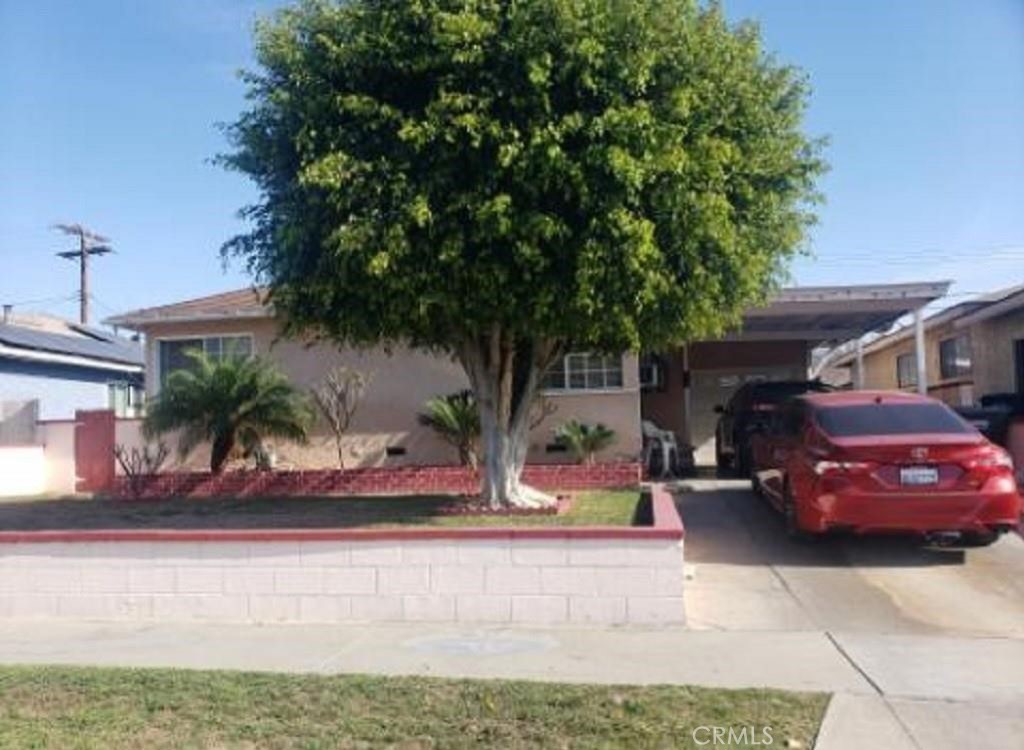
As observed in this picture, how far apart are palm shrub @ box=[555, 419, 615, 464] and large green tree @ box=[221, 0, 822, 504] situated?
19.3 ft

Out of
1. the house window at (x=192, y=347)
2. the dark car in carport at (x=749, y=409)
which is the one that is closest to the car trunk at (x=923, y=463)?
the dark car in carport at (x=749, y=409)

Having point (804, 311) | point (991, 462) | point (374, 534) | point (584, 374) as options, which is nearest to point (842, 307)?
point (804, 311)

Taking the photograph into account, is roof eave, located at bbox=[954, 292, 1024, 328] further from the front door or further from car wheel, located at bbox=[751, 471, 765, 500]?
the front door

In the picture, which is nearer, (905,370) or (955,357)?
(955,357)

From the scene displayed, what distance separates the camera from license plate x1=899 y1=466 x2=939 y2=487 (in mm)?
10070

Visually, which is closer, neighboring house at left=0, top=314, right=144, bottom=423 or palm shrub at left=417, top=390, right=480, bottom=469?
palm shrub at left=417, top=390, right=480, bottom=469

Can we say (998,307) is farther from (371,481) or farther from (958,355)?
(371,481)

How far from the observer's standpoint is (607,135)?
30.7 ft

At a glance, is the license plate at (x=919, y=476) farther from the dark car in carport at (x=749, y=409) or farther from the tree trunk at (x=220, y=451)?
the tree trunk at (x=220, y=451)

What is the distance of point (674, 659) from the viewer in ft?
24.2

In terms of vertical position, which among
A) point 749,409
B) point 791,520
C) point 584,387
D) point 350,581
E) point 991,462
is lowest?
point 350,581

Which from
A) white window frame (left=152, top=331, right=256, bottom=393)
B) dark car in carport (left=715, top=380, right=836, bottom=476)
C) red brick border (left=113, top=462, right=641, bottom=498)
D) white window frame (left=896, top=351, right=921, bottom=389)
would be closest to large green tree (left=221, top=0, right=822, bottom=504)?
red brick border (left=113, top=462, right=641, bottom=498)

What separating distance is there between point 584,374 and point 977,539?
7.77 metres

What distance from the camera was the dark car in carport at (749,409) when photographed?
16.7 metres
